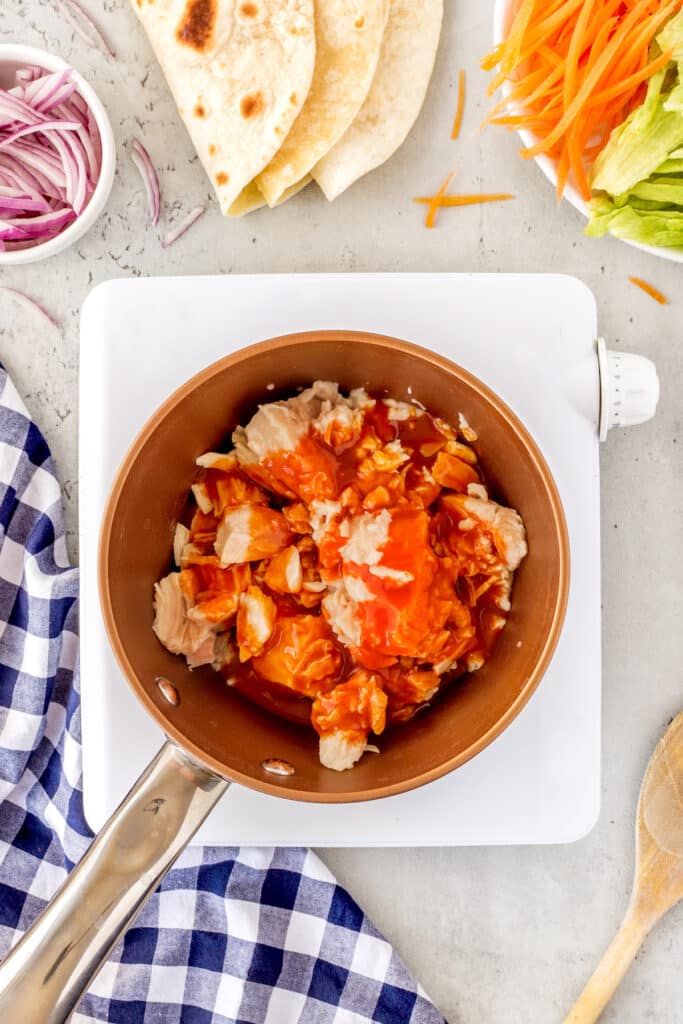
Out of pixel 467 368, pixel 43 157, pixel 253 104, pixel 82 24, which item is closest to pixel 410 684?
pixel 467 368

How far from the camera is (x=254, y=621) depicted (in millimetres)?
1148

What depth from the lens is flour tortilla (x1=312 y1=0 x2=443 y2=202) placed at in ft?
4.40

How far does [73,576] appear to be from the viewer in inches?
53.3

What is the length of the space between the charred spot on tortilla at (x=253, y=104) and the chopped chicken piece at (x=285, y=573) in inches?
24.0

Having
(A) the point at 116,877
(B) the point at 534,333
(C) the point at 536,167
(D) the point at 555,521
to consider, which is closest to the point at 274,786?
(A) the point at 116,877

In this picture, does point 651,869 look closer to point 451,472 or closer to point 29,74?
point 451,472

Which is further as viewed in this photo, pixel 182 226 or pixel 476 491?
pixel 182 226

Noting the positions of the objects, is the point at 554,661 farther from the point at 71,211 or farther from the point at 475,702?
the point at 71,211

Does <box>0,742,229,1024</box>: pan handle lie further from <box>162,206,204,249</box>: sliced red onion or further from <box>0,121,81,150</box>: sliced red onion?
<box>0,121,81,150</box>: sliced red onion

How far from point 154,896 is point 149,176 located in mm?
1073

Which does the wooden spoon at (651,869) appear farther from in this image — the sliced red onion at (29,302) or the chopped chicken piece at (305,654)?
the sliced red onion at (29,302)

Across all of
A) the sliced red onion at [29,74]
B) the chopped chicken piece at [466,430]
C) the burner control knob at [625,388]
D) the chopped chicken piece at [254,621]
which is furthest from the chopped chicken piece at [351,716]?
the sliced red onion at [29,74]

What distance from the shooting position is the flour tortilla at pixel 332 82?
1.28 meters

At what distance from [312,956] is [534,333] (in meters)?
0.97
